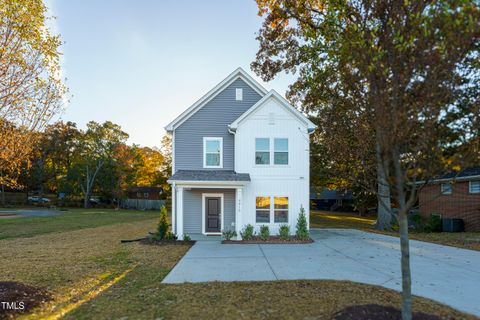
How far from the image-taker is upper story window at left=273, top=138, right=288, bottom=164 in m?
14.2

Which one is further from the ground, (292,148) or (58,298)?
(292,148)

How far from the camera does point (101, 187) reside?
43.5 meters

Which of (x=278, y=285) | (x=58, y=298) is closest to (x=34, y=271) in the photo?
(x=58, y=298)

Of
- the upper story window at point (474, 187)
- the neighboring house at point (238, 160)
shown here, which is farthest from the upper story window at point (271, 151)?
the upper story window at point (474, 187)

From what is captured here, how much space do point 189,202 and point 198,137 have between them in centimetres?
327

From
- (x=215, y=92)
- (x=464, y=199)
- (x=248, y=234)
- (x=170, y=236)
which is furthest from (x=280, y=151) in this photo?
(x=464, y=199)

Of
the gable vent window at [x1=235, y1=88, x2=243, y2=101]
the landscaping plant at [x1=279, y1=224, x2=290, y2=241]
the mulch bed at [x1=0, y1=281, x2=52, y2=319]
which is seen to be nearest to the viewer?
the mulch bed at [x1=0, y1=281, x2=52, y2=319]

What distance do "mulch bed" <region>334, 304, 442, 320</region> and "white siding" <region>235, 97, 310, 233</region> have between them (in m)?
9.25

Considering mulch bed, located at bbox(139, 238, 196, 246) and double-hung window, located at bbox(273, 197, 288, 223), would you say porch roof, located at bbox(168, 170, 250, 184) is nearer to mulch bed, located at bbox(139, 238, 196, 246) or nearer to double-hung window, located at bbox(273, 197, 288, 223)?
double-hung window, located at bbox(273, 197, 288, 223)

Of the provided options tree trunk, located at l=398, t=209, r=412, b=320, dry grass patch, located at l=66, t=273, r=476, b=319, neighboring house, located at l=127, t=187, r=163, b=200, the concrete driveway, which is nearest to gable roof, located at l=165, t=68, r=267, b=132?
the concrete driveway

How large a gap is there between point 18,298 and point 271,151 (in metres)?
10.8

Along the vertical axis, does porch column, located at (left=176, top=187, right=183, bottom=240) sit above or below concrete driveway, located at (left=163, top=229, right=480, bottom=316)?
above

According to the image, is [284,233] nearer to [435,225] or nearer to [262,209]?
[262,209]

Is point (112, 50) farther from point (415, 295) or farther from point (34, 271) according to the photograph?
point (415, 295)
